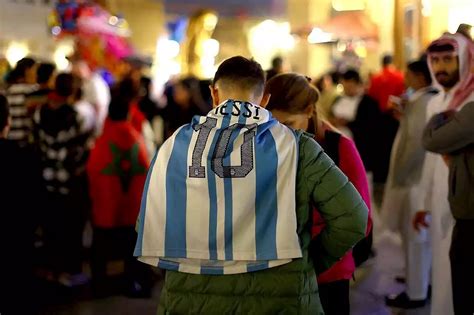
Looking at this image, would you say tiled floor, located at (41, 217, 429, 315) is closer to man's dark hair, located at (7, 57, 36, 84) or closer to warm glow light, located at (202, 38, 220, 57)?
man's dark hair, located at (7, 57, 36, 84)

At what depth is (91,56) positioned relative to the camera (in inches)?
452

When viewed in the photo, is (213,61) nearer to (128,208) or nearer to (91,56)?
(91,56)

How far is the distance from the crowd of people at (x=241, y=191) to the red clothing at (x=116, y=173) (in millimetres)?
12

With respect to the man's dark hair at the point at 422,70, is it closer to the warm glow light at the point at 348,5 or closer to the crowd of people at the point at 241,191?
the crowd of people at the point at 241,191

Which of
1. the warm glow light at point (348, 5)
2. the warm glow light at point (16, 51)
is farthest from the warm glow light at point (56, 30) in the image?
the warm glow light at point (348, 5)

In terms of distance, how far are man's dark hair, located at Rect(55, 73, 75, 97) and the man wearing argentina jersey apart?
3780mm

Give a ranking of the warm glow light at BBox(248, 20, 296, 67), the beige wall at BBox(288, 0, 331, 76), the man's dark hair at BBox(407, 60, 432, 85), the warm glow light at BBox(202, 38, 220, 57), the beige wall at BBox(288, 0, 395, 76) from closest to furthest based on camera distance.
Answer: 1. the man's dark hair at BBox(407, 60, 432, 85)
2. the warm glow light at BBox(202, 38, 220, 57)
3. the beige wall at BBox(288, 0, 395, 76)
4. the beige wall at BBox(288, 0, 331, 76)
5. the warm glow light at BBox(248, 20, 296, 67)

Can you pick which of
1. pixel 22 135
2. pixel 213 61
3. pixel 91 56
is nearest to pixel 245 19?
pixel 213 61

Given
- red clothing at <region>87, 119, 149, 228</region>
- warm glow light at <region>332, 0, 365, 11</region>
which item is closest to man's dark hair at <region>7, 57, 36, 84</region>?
red clothing at <region>87, 119, 149, 228</region>

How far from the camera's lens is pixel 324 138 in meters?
3.57

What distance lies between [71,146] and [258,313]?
13.4 ft

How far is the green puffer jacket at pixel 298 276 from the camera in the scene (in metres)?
2.63

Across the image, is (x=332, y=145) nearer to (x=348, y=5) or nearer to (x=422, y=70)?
(x=422, y=70)

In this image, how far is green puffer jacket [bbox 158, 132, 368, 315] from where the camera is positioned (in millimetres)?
2633
